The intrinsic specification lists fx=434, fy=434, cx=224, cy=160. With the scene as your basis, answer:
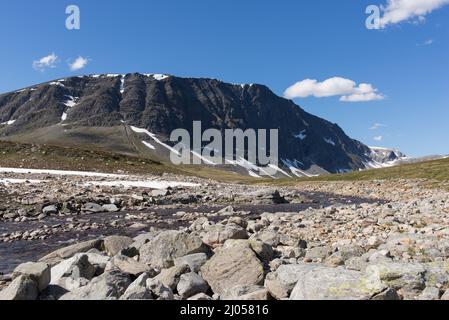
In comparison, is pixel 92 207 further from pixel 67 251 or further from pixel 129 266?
pixel 129 266

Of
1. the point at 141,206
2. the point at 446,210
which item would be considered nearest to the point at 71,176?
the point at 141,206

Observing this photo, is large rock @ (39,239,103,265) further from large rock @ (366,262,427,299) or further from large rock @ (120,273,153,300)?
large rock @ (366,262,427,299)

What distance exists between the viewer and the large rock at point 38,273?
11.3 m

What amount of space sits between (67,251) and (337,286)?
11.3 metres

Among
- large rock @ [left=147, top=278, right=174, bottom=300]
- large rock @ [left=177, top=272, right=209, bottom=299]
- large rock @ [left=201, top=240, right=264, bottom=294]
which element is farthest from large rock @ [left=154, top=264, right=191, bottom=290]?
large rock @ [left=201, top=240, right=264, bottom=294]

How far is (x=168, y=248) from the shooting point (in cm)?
1520

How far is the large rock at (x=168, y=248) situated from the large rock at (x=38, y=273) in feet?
12.9

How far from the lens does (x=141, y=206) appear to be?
38.8m

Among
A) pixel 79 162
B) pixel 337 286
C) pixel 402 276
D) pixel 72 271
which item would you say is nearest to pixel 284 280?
pixel 337 286

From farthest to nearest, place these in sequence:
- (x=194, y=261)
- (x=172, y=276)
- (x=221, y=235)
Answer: (x=221, y=235), (x=194, y=261), (x=172, y=276)

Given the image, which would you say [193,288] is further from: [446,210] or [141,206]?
[141,206]

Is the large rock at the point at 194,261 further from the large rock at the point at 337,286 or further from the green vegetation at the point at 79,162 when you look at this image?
the green vegetation at the point at 79,162

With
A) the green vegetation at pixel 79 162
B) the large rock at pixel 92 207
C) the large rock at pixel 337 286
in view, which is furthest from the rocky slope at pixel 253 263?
the green vegetation at pixel 79 162
